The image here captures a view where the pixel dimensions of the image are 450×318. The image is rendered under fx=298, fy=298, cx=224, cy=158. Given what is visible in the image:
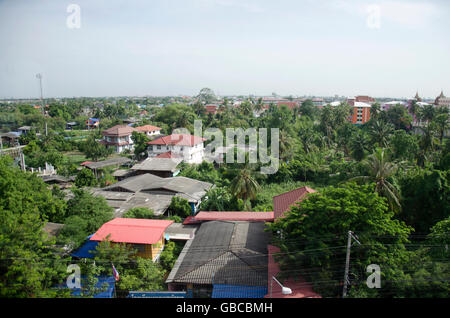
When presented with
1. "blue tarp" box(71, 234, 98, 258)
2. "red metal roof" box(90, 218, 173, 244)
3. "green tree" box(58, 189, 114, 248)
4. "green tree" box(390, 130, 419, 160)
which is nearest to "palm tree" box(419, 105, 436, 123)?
"green tree" box(390, 130, 419, 160)

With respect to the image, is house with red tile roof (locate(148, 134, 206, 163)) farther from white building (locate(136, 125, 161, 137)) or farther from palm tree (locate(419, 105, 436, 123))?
palm tree (locate(419, 105, 436, 123))

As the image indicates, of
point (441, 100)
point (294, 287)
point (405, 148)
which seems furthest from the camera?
point (441, 100)

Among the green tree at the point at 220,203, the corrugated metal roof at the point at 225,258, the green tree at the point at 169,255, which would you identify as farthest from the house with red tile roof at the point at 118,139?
the corrugated metal roof at the point at 225,258

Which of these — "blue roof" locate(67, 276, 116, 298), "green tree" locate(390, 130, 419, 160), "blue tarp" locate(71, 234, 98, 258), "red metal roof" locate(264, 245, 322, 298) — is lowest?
"blue roof" locate(67, 276, 116, 298)

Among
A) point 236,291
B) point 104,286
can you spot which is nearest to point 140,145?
point 104,286

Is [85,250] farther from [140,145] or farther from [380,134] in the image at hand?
[380,134]
